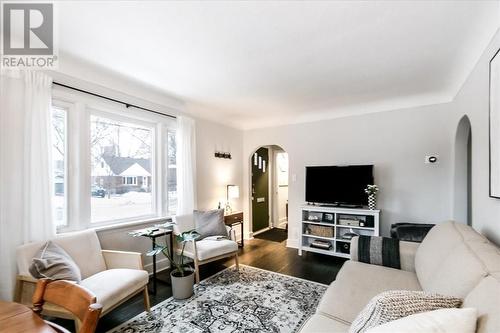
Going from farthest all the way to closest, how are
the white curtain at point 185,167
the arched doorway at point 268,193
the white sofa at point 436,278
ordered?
the arched doorway at point 268,193 → the white curtain at point 185,167 → the white sofa at point 436,278

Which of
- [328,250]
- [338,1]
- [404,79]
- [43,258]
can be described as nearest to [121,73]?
[43,258]

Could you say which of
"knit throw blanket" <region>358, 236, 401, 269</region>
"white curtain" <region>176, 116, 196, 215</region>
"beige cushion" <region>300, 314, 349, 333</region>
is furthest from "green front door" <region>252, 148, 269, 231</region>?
"beige cushion" <region>300, 314, 349, 333</region>

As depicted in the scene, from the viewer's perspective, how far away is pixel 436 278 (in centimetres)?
140

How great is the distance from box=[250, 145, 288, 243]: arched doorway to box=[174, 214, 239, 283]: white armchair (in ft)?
6.35

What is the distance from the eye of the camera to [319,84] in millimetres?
2979

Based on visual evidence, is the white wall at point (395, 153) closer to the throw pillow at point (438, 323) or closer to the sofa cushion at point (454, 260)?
the sofa cushion at point (454, 260)

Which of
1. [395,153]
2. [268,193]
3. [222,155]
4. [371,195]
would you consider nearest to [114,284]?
[222,155]

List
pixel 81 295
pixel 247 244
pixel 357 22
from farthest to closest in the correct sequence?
1. pixel 247 244
2. pixel 357 22
3. pixel 81 295

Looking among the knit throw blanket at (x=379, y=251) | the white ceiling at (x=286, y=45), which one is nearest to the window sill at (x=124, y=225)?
the white ceiling at (x=286, y=45)

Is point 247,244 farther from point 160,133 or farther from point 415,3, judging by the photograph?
point 415,3

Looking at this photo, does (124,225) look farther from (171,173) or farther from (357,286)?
(357,286)

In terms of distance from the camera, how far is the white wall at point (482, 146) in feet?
5.77

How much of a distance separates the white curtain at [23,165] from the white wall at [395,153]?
3.66 meters

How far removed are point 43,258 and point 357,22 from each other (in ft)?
10.0
